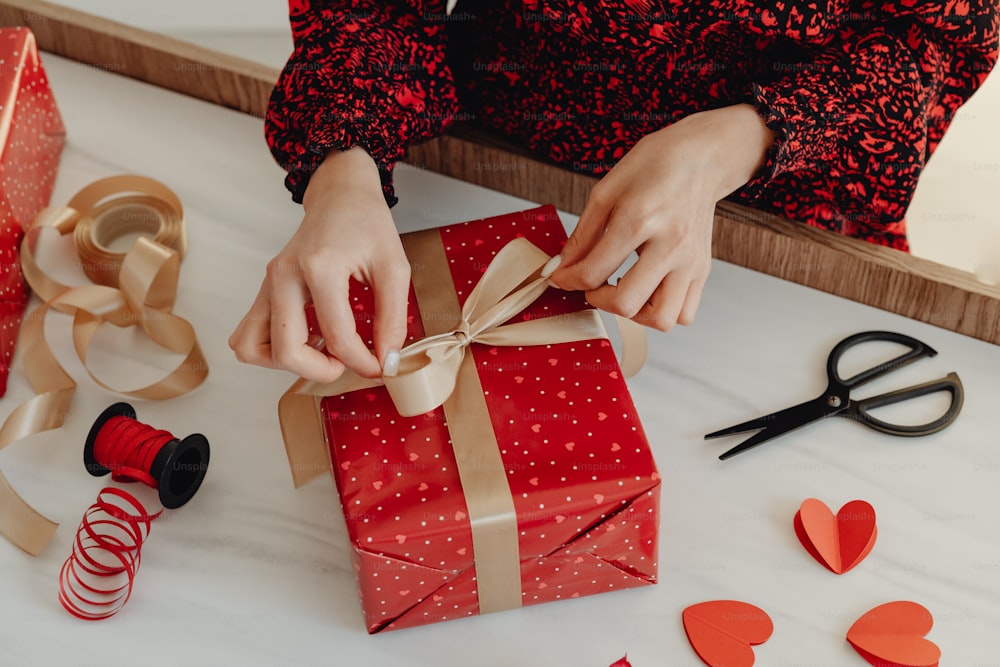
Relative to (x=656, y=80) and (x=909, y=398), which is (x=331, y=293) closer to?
(x=656, y=80)

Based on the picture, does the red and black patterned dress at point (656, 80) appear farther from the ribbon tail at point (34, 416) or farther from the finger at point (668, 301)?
the ribbon tail at point (34, 416)

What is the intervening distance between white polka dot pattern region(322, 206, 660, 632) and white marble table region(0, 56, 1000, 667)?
4 centimetres

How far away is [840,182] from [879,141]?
58 millimetres

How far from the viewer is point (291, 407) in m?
0.76

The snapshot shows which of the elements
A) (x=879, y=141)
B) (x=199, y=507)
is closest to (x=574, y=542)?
(x=199, y=507)

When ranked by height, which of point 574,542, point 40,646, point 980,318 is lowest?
point 40,646

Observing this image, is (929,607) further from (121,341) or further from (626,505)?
(121,341)

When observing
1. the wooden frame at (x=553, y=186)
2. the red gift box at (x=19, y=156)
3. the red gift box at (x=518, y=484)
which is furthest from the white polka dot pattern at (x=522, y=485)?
the red gift box at (x=19, y=156)

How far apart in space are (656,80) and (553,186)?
0.49ft

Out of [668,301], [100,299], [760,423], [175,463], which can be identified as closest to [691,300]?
[668,301]

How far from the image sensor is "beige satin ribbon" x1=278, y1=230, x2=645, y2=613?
663 millimetres

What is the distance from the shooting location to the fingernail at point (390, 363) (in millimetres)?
682

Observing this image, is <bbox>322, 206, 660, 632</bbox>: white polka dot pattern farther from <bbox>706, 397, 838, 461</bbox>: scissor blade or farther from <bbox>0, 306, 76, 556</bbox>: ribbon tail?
<bbox>0, 306, 76, 556</bbox>: ribbon tail

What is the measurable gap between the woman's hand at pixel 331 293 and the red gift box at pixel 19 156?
30cm
